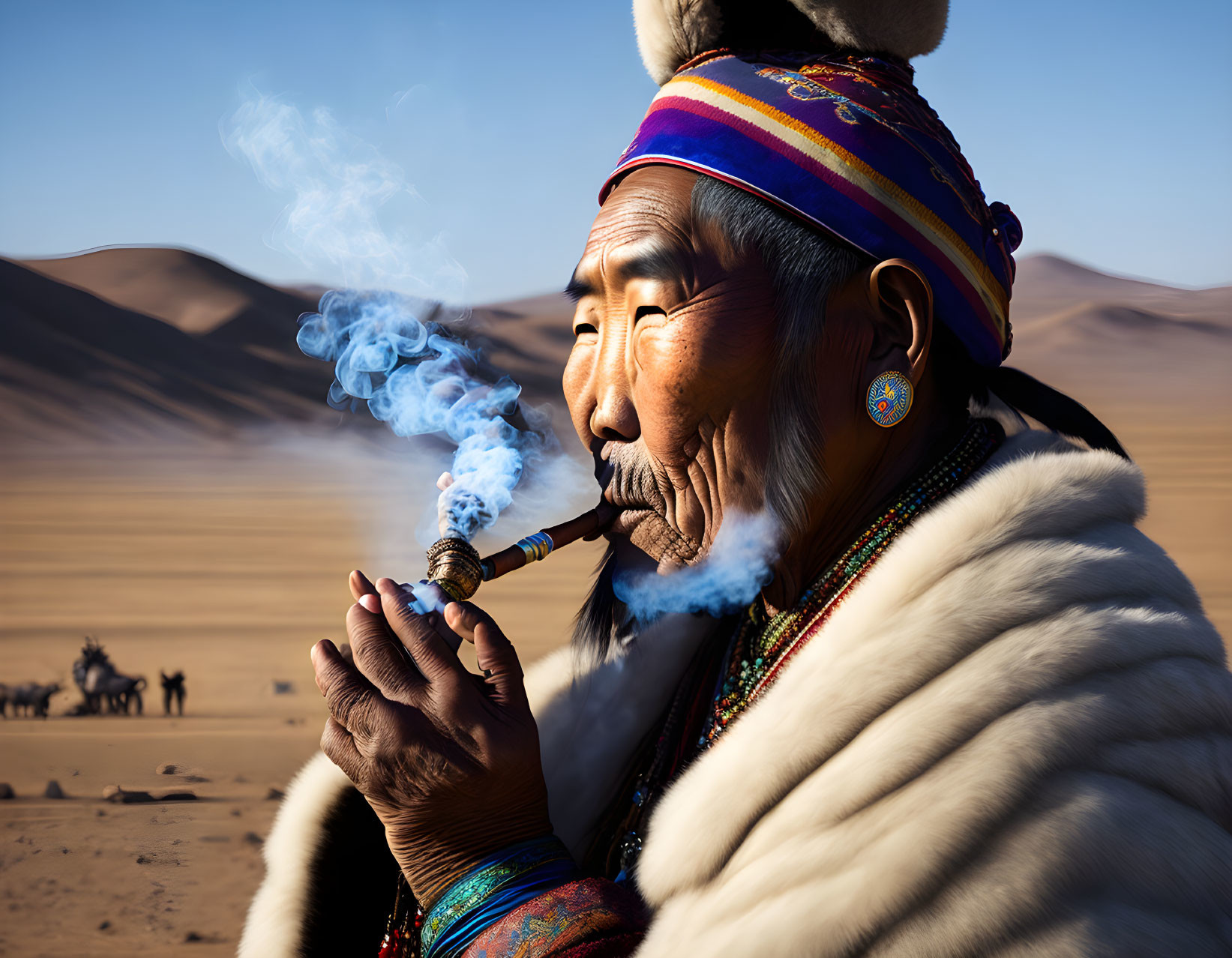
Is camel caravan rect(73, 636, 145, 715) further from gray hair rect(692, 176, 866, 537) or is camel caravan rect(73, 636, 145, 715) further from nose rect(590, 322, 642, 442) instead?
gray hair rect(692, 176, 866, 537)

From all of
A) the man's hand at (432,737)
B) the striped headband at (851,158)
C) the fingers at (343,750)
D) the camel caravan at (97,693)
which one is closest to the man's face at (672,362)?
the striped headband at (851,158)

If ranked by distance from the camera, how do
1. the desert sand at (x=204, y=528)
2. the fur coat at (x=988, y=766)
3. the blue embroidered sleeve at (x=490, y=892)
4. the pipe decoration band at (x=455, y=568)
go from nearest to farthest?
the fur coat at (x=988, y=766), the blue embroidered sleeve at (x=490, y=892), the pipe decoration band at (x=455, y=568), the desert sand at (x=204, y=528)

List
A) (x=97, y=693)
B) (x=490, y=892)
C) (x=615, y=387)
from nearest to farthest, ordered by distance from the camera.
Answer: (x=490, y=892)
(x=615, y=387)
(x=97, y=693)

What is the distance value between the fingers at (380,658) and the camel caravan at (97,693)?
311 inches

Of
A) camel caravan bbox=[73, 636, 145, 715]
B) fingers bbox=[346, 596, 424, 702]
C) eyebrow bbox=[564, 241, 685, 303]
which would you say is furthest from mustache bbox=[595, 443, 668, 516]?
camel caravan bbox=[73, 636, 145, 715]

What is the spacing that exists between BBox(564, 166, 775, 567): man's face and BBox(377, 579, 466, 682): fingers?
0.50m

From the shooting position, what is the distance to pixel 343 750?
1.83 meters

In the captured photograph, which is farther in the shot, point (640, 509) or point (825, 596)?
point (640, 509)

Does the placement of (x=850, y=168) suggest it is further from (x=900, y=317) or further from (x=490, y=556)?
(x=490, y=556)

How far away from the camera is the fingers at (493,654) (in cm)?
185

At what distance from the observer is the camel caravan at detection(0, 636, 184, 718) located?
877 cm

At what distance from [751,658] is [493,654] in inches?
25.6

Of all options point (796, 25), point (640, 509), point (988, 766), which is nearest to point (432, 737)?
point (640, 509)

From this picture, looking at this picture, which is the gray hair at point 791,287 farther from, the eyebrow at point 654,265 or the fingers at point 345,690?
the fingers at point 345,690
